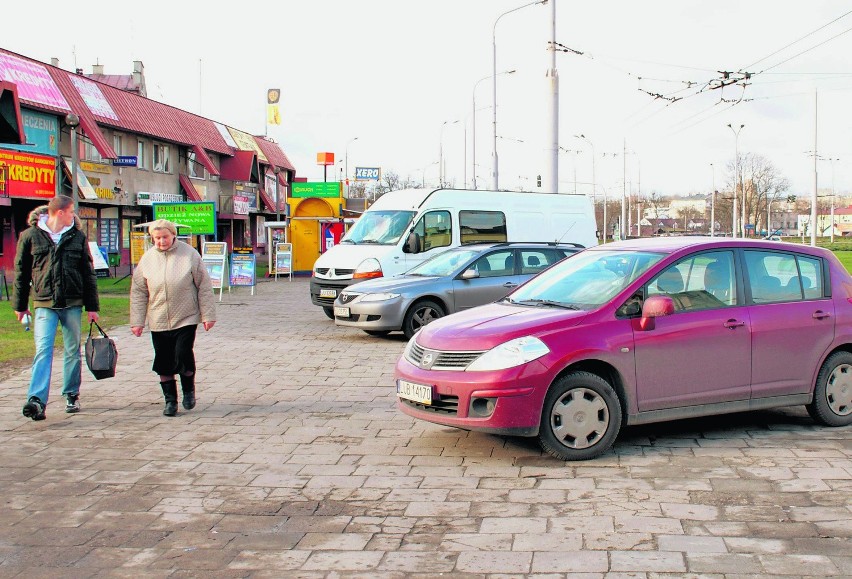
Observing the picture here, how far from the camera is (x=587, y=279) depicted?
25.0 ft

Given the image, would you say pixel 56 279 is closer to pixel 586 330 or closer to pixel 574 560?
pixel 586 330

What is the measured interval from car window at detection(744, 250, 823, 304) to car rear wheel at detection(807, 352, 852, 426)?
57 centimetres

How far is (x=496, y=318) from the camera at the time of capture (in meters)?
7.16

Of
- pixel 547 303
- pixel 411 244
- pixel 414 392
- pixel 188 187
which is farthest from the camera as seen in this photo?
pixel 188 187

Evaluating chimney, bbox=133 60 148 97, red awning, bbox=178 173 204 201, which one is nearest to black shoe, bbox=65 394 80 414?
red awning, bbox=178 173 204 201

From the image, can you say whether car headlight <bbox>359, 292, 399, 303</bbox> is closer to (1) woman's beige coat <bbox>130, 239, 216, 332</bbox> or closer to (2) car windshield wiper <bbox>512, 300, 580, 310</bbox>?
(1) woman's beige coat <bbox>130, 239, 216, 332</bbox>

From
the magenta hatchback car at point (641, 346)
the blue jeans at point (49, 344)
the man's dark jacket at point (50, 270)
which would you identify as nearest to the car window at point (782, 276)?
the magenta hatchback car at point (641, 346)

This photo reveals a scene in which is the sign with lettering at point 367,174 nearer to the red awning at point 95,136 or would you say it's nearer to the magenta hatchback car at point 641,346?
the red awning at point 95,136

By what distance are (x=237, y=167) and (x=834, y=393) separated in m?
41.2

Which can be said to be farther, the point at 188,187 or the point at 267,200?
the point at 267,200

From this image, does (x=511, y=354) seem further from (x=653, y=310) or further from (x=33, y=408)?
(x=33, y=408)

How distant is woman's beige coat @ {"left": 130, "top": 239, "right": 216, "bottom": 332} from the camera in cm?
841

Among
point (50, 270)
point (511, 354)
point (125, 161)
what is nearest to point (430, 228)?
point (50, 270)

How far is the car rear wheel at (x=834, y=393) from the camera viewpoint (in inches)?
303
